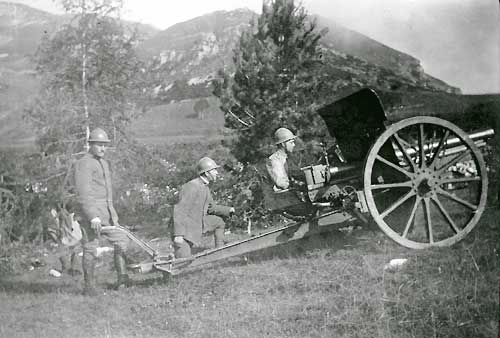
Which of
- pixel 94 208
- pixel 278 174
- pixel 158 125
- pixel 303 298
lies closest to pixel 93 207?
pixel 94 208

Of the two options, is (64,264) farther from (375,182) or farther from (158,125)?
(375,182)

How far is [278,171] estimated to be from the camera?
565 centimetres

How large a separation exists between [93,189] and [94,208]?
0.77 feet

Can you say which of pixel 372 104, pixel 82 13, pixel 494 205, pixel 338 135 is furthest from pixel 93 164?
pixel 494 205

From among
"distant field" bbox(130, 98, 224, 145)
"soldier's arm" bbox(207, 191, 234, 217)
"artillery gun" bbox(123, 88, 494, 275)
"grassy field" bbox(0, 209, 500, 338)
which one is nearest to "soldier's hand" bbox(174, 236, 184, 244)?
"artillery gun" bbox(123, 88, 494, 275)

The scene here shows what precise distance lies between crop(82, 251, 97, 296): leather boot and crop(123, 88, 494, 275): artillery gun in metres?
0.70

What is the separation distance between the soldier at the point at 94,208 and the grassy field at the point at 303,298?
320 mm

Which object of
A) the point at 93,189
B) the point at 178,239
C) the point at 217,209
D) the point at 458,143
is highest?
the point at 458,143

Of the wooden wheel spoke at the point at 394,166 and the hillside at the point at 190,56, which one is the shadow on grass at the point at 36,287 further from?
the wooden wheel spoke at the point at 394,166

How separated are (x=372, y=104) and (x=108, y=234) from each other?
351 centimetres

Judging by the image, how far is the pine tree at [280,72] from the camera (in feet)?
24.6

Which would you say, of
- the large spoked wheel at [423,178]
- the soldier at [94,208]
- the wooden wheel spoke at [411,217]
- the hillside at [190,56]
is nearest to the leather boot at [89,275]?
the soldier at [94,208]

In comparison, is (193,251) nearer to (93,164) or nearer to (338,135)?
(93,164)

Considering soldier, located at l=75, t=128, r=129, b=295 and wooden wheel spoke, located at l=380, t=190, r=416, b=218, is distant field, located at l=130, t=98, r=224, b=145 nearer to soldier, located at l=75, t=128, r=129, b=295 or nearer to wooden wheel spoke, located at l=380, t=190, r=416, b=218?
soldier, located at l=75, t=128, r=129, b=295
